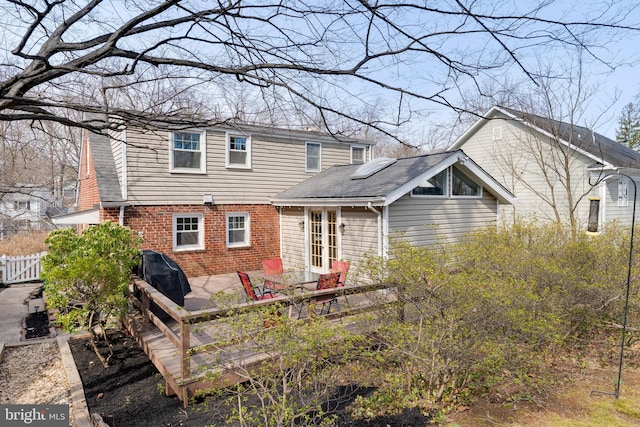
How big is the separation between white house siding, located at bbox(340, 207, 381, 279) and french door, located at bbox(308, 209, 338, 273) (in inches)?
20.6

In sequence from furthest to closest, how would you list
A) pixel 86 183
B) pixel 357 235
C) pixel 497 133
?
pixel 497 133 → pixel 86 183 → pixel 357 235

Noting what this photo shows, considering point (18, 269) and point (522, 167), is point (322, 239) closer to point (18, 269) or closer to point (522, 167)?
point (18, 269)

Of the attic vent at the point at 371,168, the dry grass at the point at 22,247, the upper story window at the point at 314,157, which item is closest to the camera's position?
the attic vent at the point at 371,168

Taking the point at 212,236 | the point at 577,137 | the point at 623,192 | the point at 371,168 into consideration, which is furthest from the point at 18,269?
the point at 623,192

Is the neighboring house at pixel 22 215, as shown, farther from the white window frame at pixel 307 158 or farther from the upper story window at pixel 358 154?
the upper story window at pixel 358 154

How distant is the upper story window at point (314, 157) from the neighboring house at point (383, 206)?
1.23 m

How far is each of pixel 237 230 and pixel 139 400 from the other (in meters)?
8.11

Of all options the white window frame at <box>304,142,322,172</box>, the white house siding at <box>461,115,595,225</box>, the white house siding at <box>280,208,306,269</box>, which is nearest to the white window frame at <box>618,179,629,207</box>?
the white house siding at <box>461,115,595,225</box>

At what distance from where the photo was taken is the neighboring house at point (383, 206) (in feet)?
31.4

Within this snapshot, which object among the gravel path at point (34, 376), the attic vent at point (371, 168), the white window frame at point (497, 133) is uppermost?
the white window frame at point (497, 133)

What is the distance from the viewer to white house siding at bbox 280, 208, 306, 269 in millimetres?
12447

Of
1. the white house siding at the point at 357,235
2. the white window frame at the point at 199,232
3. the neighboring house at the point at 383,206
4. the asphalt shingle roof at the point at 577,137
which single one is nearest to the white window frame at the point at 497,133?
the asphalt shingle roof at the point at 577,137

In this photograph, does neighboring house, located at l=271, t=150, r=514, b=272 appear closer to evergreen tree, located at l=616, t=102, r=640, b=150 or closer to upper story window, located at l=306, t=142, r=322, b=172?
upper story window, located at l=306, t=142, r=322, b=172

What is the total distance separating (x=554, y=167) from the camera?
14750 millimetres
